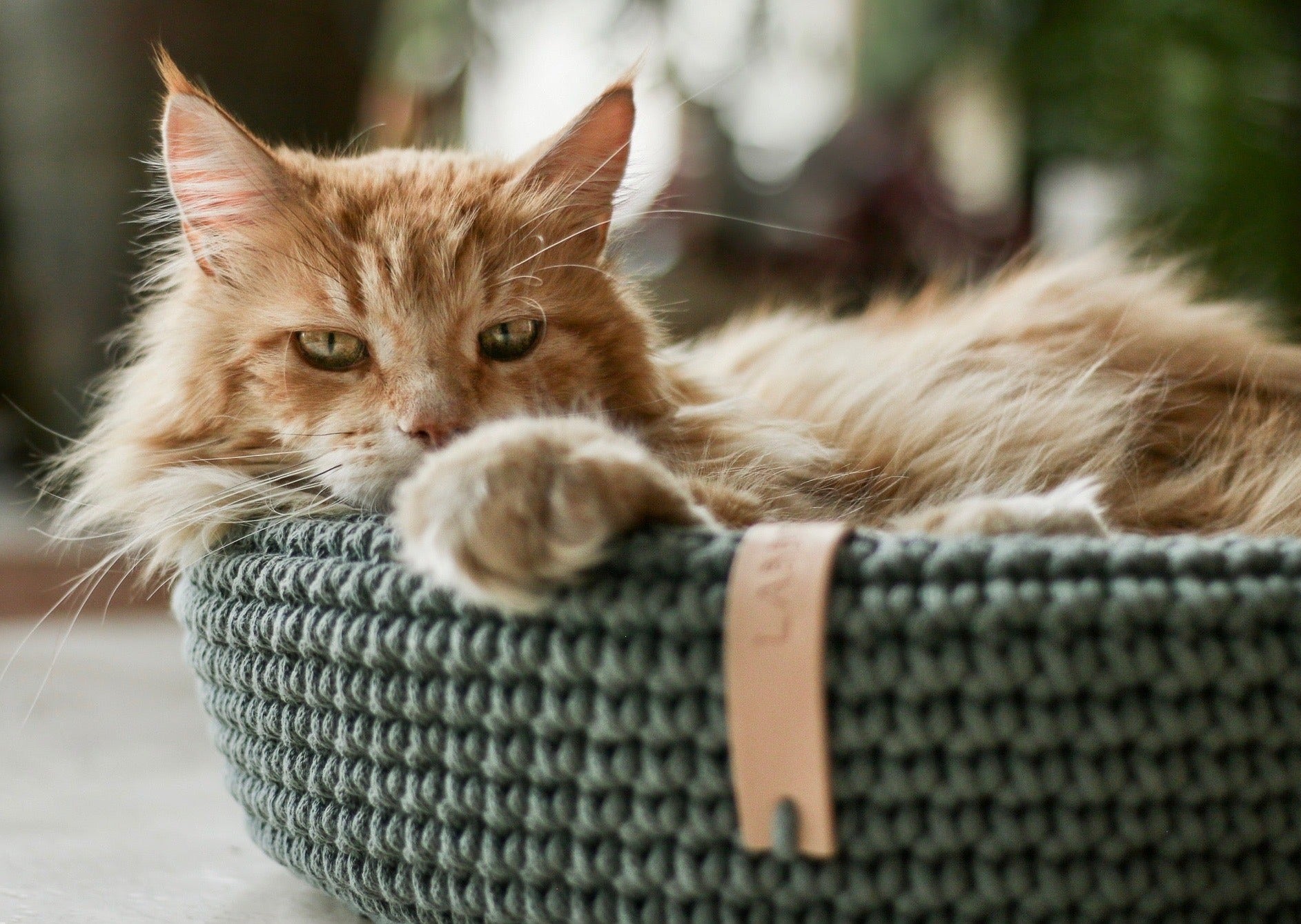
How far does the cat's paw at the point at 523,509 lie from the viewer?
646mm

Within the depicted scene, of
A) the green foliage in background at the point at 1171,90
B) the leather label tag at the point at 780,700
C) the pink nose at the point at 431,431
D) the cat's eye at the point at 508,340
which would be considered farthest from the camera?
the green foliage in background at the point at 1171,90

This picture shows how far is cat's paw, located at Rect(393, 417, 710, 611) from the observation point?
646 mm

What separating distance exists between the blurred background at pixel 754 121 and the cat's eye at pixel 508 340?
1.15 meters

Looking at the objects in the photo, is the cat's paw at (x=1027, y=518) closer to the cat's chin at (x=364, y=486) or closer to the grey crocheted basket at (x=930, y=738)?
the grey crocheted basket at (x=930, y=738)

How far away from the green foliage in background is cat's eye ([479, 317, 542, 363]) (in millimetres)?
1440

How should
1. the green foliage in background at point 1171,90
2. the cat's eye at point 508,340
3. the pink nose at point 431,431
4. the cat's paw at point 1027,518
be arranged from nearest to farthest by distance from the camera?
the cat's paw at point 1027,518 < the pink nose at point 431,431 < the cat's eye at point 508,340 < the green foliage in background at point 1171,90

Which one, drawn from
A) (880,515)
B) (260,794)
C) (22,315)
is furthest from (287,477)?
(22,315)

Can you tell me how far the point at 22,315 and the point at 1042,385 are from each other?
8.49 feet

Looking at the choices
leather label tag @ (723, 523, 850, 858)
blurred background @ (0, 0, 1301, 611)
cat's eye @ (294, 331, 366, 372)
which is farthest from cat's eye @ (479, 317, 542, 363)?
blurred background @ (0, 0, 1301, 611)

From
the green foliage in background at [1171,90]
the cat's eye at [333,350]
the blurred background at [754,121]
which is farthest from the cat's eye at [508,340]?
the green foliage in background at [1171,90]

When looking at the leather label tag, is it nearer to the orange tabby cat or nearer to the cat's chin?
the orange tabby cat

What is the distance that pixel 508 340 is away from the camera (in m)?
1.02

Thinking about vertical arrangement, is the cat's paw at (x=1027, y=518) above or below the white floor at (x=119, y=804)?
above

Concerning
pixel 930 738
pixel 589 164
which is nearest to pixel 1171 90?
pixel 589 164
